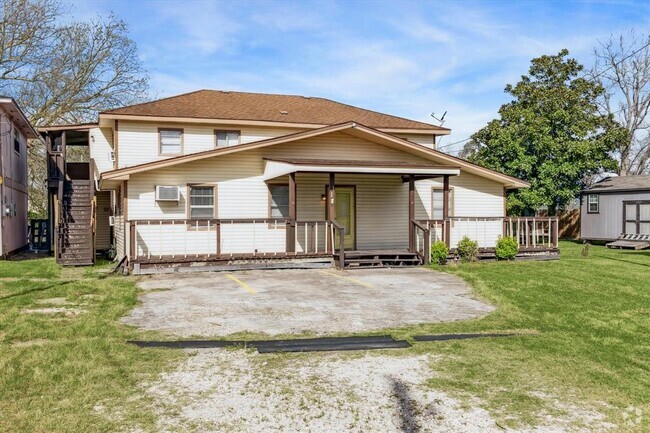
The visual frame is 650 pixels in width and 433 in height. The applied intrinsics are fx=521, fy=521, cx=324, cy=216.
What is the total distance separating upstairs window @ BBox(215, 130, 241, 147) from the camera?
17859 mm

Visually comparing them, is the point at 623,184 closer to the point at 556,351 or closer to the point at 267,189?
the point at 267,189

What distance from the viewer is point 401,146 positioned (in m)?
17.1

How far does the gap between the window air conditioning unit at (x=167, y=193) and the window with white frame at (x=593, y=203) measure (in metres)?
21.1

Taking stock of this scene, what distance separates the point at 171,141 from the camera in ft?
56.9

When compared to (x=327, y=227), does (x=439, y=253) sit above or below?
below

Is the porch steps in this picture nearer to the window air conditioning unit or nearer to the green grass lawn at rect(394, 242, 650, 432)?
the green grass lawn at rect(394, 242, 650, 432)

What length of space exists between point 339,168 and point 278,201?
2874 millimetres

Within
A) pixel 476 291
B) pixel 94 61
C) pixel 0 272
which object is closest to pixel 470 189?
pixel 476 291

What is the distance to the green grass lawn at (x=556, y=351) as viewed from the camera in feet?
15.5

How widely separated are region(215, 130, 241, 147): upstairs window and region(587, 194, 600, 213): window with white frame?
18650 mm

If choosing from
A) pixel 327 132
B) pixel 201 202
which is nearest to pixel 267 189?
pixel 201 202

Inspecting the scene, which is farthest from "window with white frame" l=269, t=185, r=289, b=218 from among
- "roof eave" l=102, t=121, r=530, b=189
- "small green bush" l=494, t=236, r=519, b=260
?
"small green bush" l=494, t=236, r=519, b=260

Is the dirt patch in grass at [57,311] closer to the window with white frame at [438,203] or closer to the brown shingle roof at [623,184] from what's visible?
the window with white frame at [438,203]

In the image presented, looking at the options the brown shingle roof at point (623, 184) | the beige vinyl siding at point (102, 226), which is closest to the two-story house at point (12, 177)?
the beige vinyl siding at point (102, 226)
